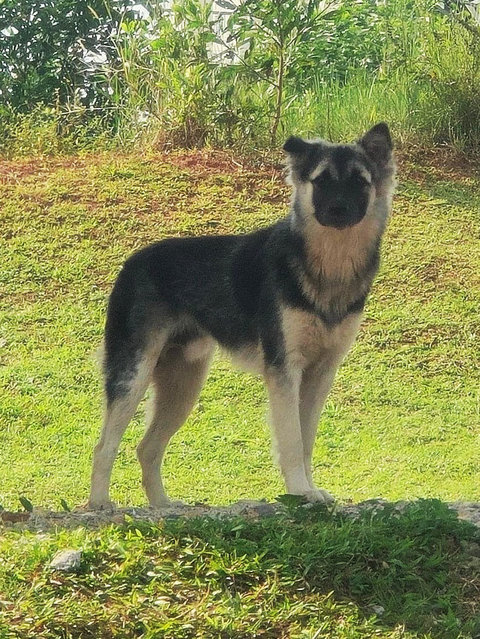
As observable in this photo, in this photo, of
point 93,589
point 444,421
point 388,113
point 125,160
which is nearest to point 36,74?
point 125,160

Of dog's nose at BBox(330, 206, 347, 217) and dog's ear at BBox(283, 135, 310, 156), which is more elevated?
dog's ear at BBox(283, 135, 310, 156)

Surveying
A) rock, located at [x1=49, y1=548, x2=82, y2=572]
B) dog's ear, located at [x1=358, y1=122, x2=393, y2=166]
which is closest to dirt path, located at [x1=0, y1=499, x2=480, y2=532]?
rock, located at [x1=49, y1=548, x2=82, y2=572]

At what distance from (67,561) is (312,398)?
2.34 m

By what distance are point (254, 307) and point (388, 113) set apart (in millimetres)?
7223

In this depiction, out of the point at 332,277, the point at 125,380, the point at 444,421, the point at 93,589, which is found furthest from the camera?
the point at 444,421

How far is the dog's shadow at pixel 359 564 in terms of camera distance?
3.81m

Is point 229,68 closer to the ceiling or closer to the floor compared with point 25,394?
closer to the ceiling

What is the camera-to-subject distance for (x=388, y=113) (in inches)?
491

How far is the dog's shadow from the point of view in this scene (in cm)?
381

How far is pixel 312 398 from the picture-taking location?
587 cm

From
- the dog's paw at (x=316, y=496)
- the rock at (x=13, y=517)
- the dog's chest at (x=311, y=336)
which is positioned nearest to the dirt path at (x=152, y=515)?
the rock at (x=13, y=517)

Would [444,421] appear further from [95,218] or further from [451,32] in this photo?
[451,32]

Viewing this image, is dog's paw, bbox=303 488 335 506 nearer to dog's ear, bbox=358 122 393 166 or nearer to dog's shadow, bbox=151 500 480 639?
dog's shadow, bbox=151 500 480 639

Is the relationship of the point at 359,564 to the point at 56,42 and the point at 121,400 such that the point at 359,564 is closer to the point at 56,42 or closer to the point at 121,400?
the point at 121,400
